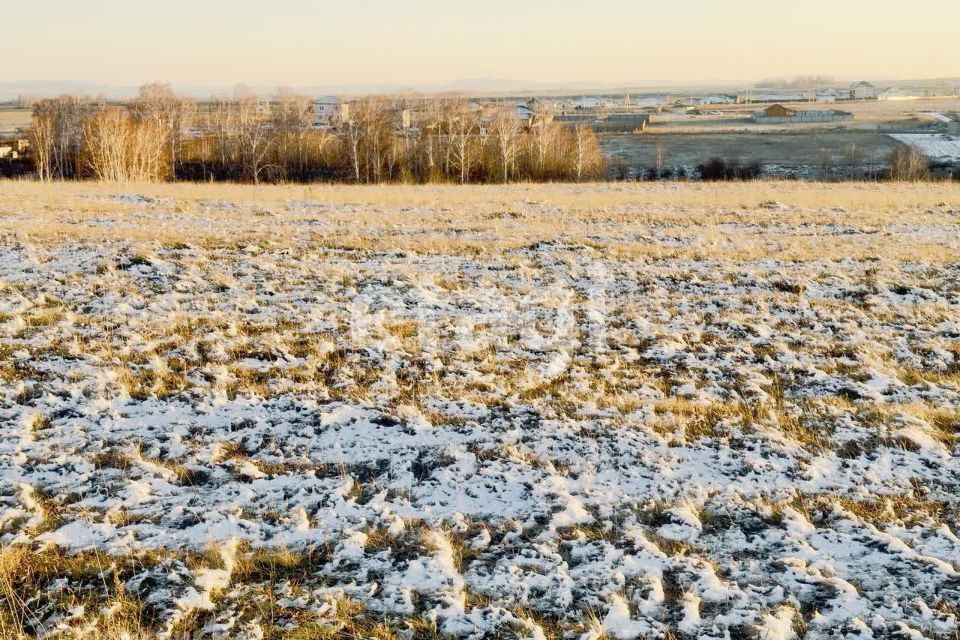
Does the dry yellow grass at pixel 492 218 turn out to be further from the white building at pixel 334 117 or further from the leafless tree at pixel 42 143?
the white building at pixel 334 117

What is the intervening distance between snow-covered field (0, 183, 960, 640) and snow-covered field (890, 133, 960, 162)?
58022mm

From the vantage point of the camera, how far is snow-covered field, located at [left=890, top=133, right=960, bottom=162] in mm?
59625

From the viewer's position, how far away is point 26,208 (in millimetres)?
20062

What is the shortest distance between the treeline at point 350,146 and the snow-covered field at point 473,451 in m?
38.9

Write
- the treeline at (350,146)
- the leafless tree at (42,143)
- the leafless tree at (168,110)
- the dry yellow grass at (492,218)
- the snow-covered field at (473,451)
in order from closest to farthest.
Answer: the snow-covered field at (473,451) → the dry yellow grass at (492,218) → the leafless tree at (42,143) → the treeline at (350,146) → the leafless tree at (168,110)

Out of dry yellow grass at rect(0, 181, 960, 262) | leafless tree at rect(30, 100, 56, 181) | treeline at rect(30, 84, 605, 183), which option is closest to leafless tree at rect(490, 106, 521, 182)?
treeline at rect(30, 84, 605, 183)

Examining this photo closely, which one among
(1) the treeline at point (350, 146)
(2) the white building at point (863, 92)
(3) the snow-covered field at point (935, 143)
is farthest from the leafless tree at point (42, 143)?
(2) the white building at point (863, 92)

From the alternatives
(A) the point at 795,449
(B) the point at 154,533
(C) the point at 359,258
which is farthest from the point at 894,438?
(C) the point at 359,258

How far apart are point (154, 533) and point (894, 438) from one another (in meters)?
5.92

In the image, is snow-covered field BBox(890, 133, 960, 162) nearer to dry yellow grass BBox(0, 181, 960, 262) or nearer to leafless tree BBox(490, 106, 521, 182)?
leafless tree BBox(490, 106, 521, 182)

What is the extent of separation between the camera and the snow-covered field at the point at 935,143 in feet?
196

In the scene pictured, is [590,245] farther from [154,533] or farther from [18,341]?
[154,533]

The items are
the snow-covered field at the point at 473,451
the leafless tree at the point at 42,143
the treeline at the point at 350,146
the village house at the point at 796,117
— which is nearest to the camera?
the snow-covered field at the point at 473,451

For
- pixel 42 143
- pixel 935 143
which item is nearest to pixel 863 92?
pixel 935 143
